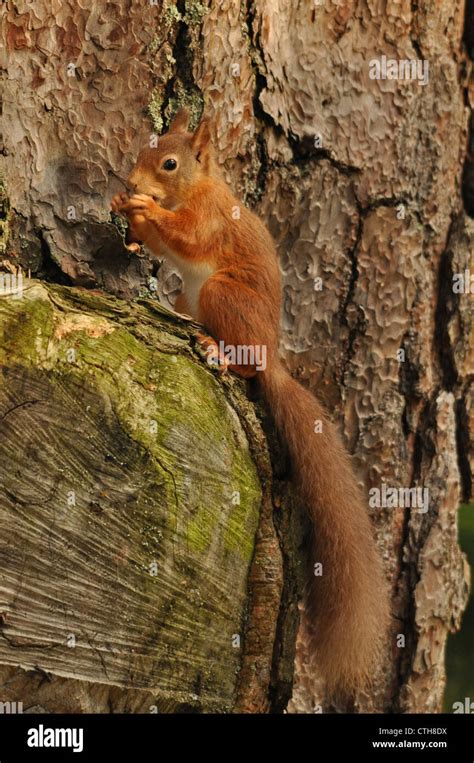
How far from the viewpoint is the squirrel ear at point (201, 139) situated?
110 inches

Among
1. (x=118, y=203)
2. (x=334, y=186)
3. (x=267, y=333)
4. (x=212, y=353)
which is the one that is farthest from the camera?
(x=334, y=186)

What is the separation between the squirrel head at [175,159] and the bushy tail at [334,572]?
34.5 inches

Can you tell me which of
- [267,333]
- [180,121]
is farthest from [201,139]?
[267,333]

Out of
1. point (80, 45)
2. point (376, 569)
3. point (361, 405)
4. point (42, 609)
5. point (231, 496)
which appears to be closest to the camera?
point (42, 609)

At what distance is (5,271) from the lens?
2080 mm

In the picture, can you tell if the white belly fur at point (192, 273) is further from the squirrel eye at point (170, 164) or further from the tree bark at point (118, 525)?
the tree bark at point (118, 525)

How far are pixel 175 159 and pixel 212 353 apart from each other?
899 millimetres

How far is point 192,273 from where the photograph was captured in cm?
292

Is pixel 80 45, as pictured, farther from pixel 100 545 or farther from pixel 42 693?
pixel 42 693

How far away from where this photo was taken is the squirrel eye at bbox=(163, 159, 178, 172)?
2869mm

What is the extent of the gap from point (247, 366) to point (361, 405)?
0.85m

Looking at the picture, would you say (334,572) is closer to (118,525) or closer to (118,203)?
(118,525)

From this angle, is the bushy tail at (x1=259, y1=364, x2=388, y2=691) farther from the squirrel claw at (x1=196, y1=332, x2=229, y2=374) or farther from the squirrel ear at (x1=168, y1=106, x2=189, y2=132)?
the squirrel ear at (x1=168, y1=106, x2=189, y2=132)

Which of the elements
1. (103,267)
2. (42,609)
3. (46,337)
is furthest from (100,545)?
(103,267)
